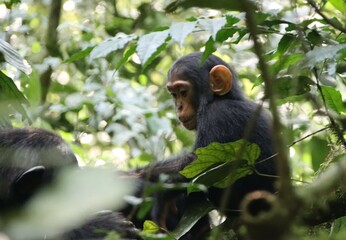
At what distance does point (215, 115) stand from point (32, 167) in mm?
1707

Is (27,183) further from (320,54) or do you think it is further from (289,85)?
(320,54)

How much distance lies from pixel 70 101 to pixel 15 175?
8.11 ft

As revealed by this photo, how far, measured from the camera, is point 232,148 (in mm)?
2148

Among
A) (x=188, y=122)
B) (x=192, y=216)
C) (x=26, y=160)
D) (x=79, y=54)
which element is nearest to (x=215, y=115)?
(x=188, y=122)

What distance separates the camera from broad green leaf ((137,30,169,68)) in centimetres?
258

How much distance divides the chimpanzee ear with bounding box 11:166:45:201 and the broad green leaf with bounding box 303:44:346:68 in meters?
1.08

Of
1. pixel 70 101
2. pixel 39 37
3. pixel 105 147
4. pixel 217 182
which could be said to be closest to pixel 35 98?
pixel 217 182

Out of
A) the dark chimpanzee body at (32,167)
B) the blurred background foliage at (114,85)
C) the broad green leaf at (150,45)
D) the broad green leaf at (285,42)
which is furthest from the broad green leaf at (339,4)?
the dark chimpanzee body at (32,167)

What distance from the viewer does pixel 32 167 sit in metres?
2.53

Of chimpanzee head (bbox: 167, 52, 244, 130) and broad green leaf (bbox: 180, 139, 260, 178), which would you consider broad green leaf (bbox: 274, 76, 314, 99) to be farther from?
chimpanzee head (bbox: 167, 52, 244, 130)

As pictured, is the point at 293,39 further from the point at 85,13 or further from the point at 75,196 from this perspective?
the point at 85,13

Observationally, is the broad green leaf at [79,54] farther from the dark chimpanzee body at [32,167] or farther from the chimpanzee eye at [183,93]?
the chimpanzee eye at [183,93]

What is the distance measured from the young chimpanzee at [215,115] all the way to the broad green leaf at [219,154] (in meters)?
1.24

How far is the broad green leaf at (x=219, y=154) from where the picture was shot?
2.15m
